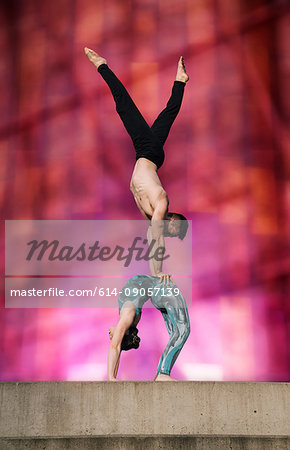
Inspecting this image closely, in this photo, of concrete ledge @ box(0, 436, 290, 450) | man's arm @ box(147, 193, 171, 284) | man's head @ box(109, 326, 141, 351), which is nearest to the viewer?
concrete ledge @ box(0, 436, 290, 450)

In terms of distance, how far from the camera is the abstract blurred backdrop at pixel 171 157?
230 inches

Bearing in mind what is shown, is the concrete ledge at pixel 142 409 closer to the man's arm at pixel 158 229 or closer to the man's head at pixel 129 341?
the man's head at pixel 129 341

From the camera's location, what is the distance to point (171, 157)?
6.47 m

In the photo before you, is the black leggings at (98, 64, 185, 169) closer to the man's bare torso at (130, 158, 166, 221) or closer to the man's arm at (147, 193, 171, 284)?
the man's bare torso at (130, 158, 166, 221)

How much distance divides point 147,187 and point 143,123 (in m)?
0.70

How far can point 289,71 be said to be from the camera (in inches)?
270

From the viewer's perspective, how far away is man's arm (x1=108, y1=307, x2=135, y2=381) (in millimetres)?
3571

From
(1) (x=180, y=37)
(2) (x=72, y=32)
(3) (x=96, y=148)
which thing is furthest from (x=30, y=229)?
(1) (x=180, y=37)

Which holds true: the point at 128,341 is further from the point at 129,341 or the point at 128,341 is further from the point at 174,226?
the point at 174,226

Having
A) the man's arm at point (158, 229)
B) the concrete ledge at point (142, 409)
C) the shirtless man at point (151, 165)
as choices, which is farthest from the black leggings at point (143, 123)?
the concrete ledge at point (142, 409)

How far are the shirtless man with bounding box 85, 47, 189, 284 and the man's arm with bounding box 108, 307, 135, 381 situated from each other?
0.38m

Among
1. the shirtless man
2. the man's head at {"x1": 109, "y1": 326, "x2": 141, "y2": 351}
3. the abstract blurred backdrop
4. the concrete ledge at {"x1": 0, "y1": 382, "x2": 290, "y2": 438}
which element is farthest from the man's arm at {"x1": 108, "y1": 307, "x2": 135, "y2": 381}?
the abstract blurred backdrop

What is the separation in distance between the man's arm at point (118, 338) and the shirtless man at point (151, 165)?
0.38 meters

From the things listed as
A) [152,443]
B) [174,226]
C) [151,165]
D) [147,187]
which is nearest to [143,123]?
[151,165]
